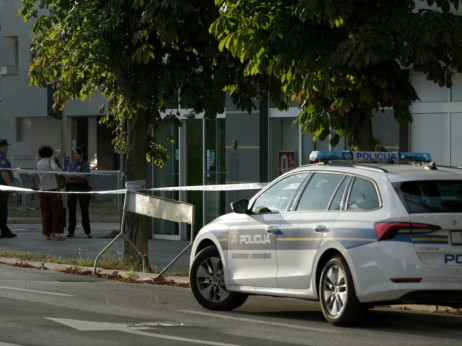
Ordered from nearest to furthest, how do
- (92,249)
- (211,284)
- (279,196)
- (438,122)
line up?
(279,196) < (211,284) < (438,122) < (92,249)

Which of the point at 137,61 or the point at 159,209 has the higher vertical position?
the point at 137,61

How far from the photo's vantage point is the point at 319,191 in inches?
403

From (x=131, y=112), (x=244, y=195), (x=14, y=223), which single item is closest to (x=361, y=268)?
(x=131, y=112)

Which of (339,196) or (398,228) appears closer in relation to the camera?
(398,228)

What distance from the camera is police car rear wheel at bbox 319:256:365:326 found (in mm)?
9328

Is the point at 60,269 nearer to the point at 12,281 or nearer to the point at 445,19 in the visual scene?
the point at 12,281

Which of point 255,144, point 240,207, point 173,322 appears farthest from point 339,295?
point 255,144

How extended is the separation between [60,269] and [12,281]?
207 cm

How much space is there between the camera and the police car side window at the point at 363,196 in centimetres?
952

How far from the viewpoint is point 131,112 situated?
15.7 metres

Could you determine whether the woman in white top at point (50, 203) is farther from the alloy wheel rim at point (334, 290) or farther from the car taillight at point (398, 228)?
the car taillight at point (398, 228)

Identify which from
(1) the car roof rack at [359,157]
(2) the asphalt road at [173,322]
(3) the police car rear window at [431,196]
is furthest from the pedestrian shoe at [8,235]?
(3) the police car rear window at [431,196]

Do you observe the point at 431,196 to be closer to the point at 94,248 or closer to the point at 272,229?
the point at 272,229

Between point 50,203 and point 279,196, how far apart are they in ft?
37.9
